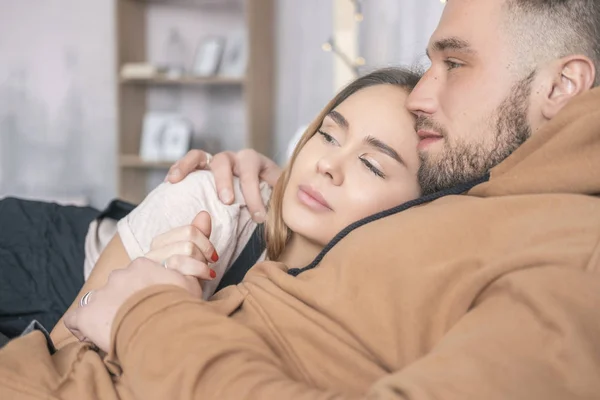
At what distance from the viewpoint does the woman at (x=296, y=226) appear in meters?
0.93

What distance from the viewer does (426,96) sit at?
1.27 m

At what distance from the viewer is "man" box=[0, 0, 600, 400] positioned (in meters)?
0.73

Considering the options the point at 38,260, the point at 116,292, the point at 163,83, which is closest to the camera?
the point at 116,292

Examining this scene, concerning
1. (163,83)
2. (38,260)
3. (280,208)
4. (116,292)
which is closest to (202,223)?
(116,292)

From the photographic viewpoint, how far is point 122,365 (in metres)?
0.89

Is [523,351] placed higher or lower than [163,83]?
higher

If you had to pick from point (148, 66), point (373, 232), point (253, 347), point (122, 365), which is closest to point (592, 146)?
point (373, 232)

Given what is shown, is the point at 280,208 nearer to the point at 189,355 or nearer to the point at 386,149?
the point at 386,149

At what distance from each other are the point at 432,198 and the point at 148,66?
3.34 metres

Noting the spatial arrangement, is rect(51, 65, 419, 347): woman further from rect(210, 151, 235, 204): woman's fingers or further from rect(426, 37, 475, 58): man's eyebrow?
rect(426, 37, 475, 58): man's eyebrow

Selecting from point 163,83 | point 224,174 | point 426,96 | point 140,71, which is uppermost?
point 426,96

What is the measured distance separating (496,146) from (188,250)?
1.82 ft

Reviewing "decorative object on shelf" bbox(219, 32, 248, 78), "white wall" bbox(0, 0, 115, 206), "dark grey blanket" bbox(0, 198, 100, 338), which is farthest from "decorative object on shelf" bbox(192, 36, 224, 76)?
"dark grey blanket" bbox(0, 198, 100, 338)

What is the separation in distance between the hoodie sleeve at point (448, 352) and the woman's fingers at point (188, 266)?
116 millimetres
